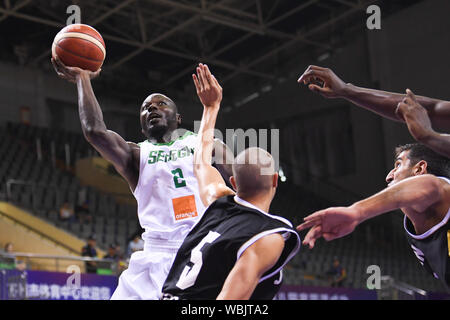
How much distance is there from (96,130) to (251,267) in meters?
1.65

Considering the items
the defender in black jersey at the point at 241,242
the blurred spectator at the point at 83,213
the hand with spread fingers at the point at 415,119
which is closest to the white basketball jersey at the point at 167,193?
the defender in black jersey at the point at 241,242

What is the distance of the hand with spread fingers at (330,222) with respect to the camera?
214 centimetres

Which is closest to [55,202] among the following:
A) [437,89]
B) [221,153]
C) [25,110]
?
[25,110]

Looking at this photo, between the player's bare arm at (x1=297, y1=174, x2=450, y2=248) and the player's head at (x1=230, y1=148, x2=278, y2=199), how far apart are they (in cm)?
34

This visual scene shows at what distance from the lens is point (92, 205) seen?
15.6 m

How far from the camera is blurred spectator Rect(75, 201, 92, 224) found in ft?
45.7

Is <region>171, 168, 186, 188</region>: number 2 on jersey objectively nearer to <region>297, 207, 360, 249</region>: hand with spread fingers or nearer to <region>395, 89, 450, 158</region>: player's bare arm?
<region>395, 89, 450, 158</region>: player's bare arm

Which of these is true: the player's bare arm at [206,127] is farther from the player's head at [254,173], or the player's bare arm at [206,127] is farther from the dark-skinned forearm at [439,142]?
the dark-skinned forearm at [439,142]

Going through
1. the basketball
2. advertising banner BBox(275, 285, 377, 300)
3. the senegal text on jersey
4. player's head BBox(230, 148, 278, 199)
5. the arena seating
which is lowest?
advertising banner BBox(275, 285, 377, 300)

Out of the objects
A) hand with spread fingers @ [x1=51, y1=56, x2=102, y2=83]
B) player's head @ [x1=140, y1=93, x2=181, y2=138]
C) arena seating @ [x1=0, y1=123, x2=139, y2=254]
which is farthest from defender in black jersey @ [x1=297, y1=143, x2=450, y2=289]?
arena seating @ [x1=0, y1=123, x2=139, y2=254]

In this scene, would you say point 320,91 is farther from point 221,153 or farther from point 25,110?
point 25,110

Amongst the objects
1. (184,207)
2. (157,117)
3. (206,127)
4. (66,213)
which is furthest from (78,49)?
(66,213)

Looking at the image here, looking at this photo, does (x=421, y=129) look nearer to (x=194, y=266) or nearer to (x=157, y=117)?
(x=194, y=266)

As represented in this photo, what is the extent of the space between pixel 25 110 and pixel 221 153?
54.2ft
